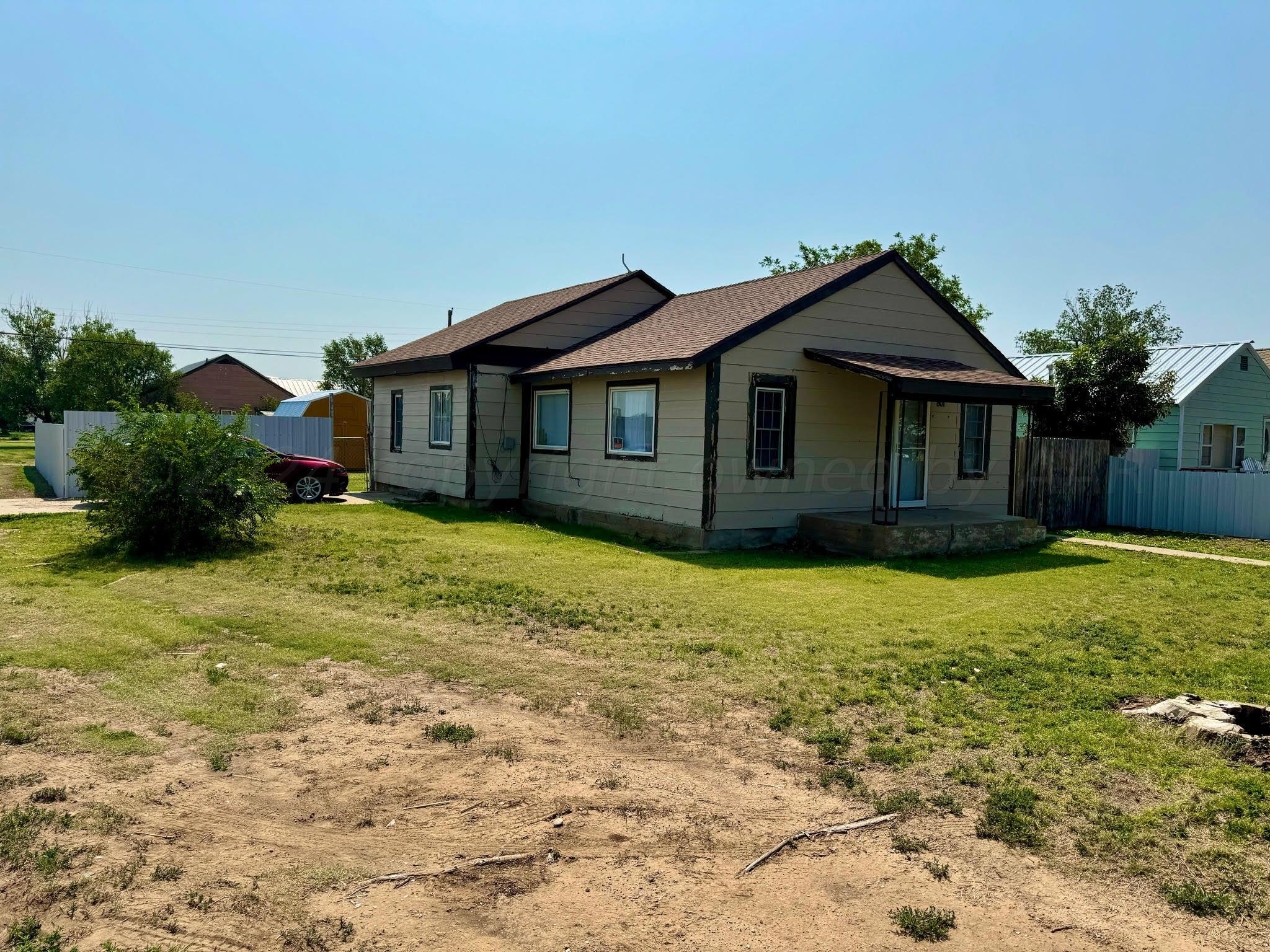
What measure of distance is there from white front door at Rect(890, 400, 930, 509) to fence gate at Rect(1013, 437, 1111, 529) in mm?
2796

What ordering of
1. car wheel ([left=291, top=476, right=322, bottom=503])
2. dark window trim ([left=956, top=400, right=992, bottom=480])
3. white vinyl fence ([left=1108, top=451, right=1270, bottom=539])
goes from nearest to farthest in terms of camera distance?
dark window trim ([left=956, top=400, right=992, bottom=480])
white vinyl fence ([left=1108, top=451, right=1270, bottom=539])
car wheel ([left=291, top=476, right=322, bottom=503])

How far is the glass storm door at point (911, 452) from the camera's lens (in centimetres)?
1498

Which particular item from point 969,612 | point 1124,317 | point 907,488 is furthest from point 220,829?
point 1124,317

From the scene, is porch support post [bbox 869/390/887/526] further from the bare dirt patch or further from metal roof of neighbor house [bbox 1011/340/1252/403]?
metal roof of neighbor house [bbox 1011/340/1252/403]

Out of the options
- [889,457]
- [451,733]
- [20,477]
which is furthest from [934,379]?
[20,477]

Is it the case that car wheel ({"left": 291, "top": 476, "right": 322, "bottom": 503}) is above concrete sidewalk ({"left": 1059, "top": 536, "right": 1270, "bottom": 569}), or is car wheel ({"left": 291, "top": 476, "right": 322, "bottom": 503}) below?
above

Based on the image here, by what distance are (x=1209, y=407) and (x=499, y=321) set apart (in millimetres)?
20260

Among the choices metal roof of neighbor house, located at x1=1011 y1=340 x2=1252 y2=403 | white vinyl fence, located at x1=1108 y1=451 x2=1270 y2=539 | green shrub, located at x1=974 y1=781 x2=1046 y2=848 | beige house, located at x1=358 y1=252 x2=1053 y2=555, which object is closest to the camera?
green shrub, located at x1=974 y1=781 x2=1046 y2=848

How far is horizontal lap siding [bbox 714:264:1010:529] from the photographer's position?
43.0 ft

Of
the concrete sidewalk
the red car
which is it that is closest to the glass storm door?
the concrete sidewalk

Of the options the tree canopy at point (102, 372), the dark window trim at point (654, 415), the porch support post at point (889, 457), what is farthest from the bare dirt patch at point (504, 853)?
the tree canopy at point (102, 372)

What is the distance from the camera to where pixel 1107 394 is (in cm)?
2052

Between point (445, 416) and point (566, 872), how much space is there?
608 inches

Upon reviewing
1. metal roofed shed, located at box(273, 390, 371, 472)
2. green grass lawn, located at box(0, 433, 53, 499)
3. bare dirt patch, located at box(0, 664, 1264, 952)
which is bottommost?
bare dirt patch, located at box(0, 664, 1264, 952)
